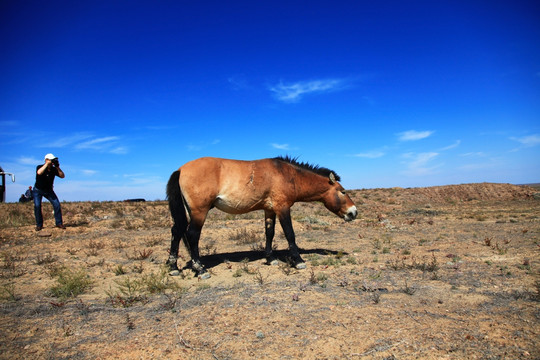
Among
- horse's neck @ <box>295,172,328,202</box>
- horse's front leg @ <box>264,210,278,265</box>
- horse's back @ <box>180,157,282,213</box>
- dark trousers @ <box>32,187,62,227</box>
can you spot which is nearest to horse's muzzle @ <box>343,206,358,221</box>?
horse's neck @ <box>295,172,328,202</box>

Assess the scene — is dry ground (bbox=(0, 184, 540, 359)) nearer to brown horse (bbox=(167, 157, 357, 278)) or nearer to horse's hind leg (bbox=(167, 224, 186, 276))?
horse's hind leg (bbox=(167, 224, 186, 276))

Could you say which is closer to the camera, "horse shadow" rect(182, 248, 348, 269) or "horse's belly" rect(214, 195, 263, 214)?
"horse's belly" rect(214, 195, 263, 214)

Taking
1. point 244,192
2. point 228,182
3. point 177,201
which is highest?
point 228,182

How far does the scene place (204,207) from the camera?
20.1 feet

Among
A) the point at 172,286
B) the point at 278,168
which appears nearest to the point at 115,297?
the point at 172,286

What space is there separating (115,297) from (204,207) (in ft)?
7.37

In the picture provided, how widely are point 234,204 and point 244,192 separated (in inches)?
13.8

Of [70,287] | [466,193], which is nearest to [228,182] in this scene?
[70,287]

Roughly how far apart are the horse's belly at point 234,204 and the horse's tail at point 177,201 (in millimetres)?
739

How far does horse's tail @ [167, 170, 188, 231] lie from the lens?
6.21 meters

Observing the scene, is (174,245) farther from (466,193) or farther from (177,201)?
(466,193)

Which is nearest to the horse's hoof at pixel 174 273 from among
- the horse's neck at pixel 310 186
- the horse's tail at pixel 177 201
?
the horse's tail at pixel 177 201

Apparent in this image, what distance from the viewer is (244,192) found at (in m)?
6.50

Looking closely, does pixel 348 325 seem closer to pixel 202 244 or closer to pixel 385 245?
pixel 385 245
